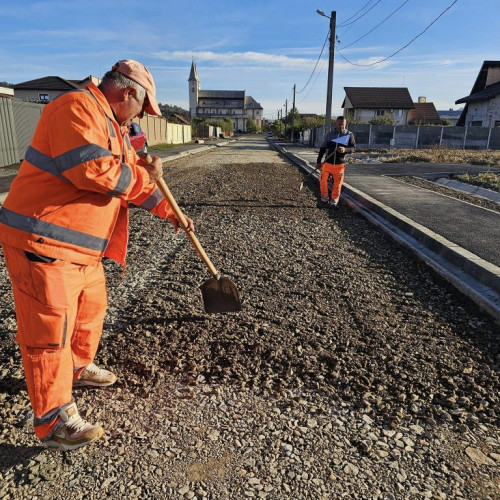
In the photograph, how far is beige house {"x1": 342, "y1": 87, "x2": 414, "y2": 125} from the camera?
52953mm

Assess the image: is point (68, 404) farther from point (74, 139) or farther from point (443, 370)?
point (443, 370)

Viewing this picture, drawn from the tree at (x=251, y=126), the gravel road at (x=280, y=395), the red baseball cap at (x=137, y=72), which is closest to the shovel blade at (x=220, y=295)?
the gravel road at (x=280, y=395)

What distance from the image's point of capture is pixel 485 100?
125ft

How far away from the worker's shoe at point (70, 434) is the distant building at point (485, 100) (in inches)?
1616

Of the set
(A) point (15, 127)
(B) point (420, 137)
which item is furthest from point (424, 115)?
(A) point (15, 127)

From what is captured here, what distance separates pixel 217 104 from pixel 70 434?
148 metres

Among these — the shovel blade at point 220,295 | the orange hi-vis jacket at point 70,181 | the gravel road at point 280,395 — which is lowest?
the gravel road at point 280,395

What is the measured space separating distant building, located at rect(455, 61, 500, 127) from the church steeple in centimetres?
10224

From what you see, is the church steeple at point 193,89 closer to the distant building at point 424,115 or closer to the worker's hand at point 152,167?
the distant building at point 424,115

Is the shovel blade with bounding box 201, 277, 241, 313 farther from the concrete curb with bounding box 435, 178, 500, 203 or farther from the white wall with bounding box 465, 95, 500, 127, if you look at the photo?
the white wall with bounding box 465, 95, 500, 127

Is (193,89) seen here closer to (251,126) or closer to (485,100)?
(251,126)

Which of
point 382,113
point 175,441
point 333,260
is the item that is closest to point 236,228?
point 333,260

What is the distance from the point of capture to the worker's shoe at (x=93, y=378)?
2658 mm

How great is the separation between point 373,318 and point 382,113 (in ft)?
180
